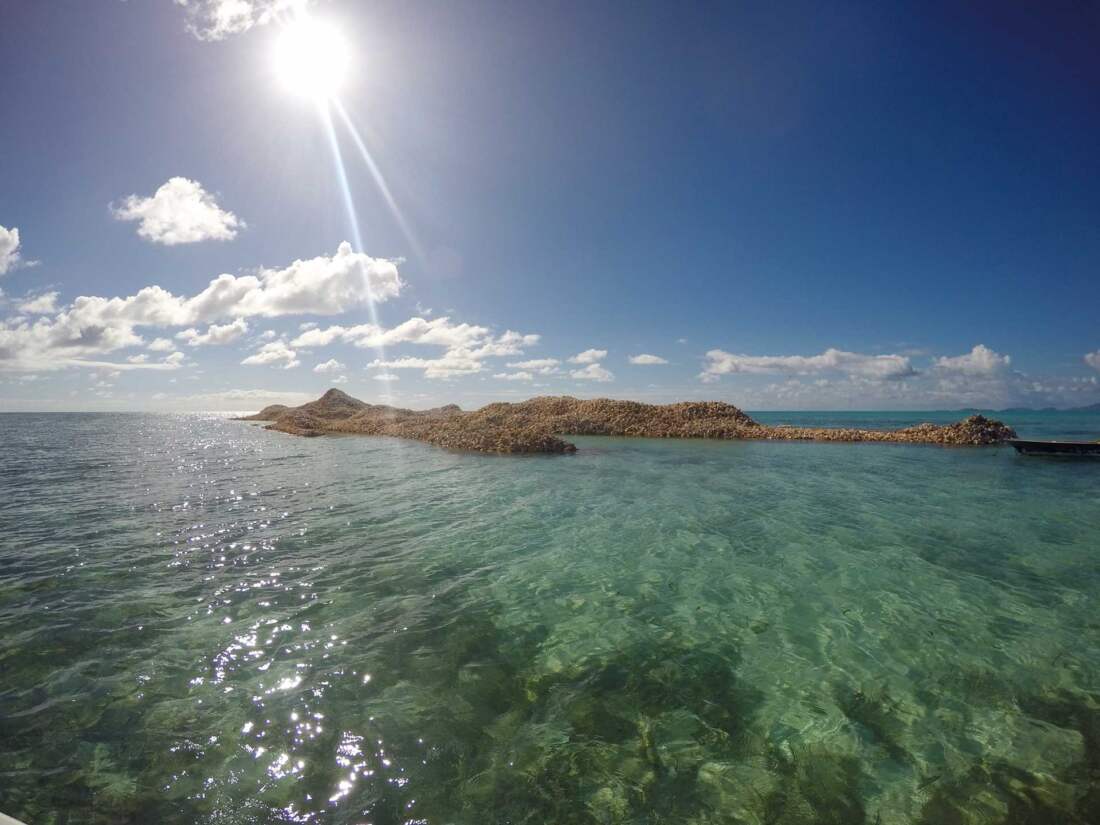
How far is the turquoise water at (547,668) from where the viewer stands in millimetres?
3691

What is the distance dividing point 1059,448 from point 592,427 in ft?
90.9

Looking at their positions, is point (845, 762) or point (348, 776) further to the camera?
point (845, 762)

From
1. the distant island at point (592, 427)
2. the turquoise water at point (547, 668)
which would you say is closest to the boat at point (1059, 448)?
the distant island at point (592, 427)

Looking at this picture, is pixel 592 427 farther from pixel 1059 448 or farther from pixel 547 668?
pixel 547 668

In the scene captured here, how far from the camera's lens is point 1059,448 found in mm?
25156

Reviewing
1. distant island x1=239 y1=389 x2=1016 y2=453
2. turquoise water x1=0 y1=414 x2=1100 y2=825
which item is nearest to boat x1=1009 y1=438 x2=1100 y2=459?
distant island x1=239 y1=389 x2=1016 y2=453

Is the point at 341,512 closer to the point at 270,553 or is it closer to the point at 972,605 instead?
the point at 270,553

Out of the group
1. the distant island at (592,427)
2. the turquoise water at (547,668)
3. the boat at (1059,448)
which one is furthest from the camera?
the distant island at (592,427)

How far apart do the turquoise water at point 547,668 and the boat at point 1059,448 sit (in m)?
18.6

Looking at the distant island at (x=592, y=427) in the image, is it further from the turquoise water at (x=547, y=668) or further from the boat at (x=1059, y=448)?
the turquoise water at (x=547, y=668)

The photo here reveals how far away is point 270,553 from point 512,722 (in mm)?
7159

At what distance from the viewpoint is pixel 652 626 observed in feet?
21.2

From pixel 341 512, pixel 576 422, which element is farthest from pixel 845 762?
pixel 576 422

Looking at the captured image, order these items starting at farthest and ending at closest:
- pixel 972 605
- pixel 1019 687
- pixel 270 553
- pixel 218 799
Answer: pixel 270 553, pixel 972 605, pixel 1019 687, pixel 218 799
